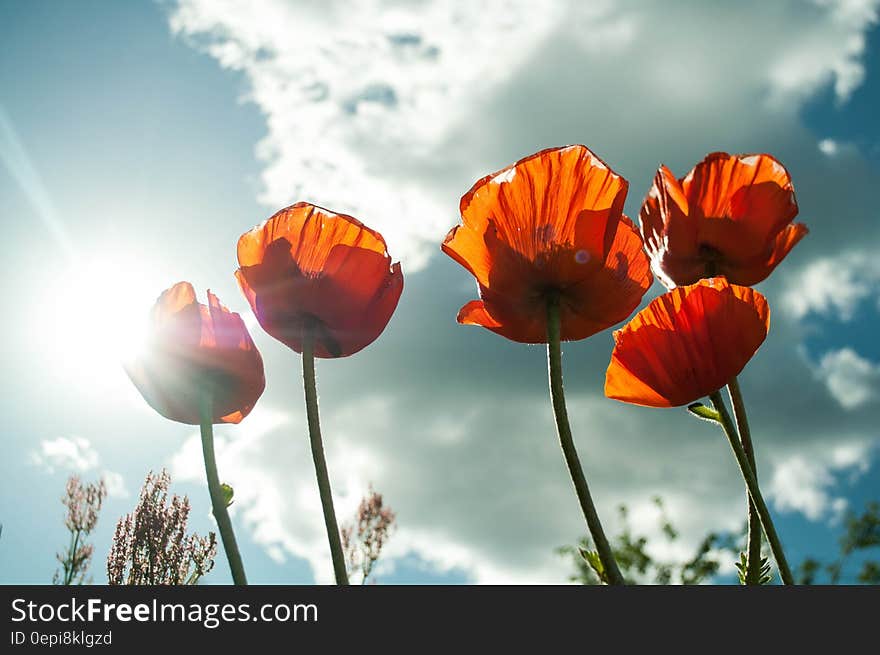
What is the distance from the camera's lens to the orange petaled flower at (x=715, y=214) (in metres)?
1.10

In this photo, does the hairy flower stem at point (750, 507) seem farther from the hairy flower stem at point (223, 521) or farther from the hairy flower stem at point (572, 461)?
the hairy flower stem at point (223, 521)

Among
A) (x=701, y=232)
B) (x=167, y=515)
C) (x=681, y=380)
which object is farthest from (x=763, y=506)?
(x=167, y=515)

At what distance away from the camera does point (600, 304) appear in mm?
965

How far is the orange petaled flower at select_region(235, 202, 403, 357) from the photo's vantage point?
0.91 m

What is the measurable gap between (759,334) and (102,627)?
2.54 feet

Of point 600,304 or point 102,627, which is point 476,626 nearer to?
point 102,627

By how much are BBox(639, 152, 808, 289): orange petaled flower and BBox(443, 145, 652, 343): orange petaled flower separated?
15 cm

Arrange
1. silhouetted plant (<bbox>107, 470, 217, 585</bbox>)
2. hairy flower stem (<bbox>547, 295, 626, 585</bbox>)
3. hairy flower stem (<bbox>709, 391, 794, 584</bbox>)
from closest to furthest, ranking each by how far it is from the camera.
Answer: hairy flower stem (<bbox>547, 295, 626, 585</bbox>), hairy flower stem (<bbox>709, 391, 794, 584</bbox>), silhouetted plant (<bbox>107, 470, 217, 585</bbox>)

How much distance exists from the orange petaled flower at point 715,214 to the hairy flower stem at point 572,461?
31 centimetres

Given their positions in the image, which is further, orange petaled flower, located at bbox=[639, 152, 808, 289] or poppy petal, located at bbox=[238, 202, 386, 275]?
orange petaled flower, located at bbox=[639, 152, 808, 289]

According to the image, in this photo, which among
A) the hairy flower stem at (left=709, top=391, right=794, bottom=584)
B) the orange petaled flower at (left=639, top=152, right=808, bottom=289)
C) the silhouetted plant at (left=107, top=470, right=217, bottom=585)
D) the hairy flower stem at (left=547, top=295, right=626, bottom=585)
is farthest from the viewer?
the silhouetted plant at (left=107, top=470, right=217, bottom=585)

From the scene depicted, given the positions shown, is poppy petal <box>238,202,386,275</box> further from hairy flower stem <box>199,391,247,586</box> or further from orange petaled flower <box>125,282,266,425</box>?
hairy flower stem <box>199,391,247,586</box>

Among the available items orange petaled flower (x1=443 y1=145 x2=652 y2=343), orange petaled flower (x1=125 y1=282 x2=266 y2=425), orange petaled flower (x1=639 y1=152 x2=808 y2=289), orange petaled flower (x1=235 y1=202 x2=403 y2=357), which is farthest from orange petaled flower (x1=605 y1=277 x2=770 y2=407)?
orange petaled flower (x1=125 y1=282 x2=266 y2=425)

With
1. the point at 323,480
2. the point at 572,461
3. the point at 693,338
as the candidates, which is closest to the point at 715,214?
the point at 693,338
